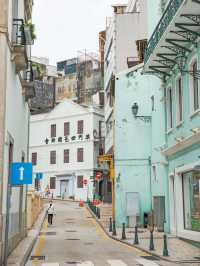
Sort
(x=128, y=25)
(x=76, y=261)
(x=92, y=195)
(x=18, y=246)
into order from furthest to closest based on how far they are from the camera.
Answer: (x=92, y=195) → (x=128, y=25) → (x=18, y=246) → (x=76, y=261)

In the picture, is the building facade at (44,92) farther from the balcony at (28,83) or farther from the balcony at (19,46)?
the balcony at (19,46)

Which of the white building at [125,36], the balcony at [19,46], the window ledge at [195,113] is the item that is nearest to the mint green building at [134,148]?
the white building at [125,36]

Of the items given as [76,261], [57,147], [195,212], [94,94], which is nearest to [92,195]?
[57,147]

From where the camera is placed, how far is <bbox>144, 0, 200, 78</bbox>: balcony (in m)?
15.9

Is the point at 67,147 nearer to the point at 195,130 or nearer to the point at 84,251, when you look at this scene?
the point at 84,251

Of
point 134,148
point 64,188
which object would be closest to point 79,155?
point 64,188

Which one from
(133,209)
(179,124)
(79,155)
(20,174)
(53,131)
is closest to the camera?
(20,174)

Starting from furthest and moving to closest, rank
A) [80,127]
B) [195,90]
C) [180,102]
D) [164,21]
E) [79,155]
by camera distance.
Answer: [80,127] → [79,155] → [180,102] → [195,90] → [164,21]

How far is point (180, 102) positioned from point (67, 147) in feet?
131

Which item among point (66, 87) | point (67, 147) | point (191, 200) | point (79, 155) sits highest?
point (66, 87)

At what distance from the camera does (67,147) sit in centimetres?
5966

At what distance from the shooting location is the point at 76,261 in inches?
556

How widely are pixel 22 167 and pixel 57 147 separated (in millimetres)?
48724

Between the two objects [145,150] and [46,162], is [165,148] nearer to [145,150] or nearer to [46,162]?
[145,150]
